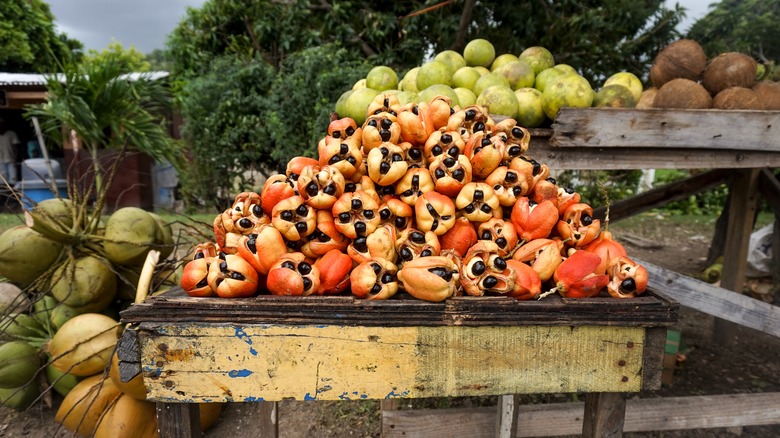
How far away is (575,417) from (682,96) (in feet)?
5.50

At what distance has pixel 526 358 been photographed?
127cm

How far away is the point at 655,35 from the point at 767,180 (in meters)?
3.56

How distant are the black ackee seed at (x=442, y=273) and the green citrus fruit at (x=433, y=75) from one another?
1484mm

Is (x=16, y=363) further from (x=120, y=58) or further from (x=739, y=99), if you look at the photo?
(x=120, y=58)

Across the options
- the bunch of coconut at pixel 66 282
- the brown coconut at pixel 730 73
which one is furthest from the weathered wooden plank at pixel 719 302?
the bunch of coconut at pixel 66 282

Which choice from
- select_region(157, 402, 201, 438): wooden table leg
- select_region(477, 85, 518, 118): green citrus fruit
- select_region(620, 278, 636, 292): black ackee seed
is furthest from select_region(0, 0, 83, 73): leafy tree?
select_region(620, 278, 636, 292): black ackee seed

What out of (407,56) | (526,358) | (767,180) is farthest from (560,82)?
(407,56)

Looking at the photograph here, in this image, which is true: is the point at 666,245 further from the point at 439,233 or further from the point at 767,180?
the point at 439,233

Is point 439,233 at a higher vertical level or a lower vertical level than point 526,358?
higher

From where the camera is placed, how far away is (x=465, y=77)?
2529mm

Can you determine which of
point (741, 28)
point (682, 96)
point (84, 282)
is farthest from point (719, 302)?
point (741, 28)

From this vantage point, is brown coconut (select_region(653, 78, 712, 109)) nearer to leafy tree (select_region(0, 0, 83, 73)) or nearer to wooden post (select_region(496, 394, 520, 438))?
wooden post (select_region(496, 394, 520, 438))

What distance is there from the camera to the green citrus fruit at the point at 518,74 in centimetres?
256

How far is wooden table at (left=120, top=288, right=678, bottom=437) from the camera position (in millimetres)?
1236
